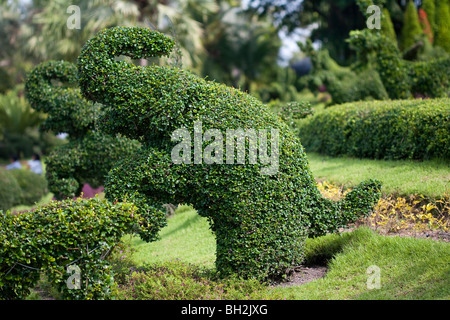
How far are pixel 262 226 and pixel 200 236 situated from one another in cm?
288

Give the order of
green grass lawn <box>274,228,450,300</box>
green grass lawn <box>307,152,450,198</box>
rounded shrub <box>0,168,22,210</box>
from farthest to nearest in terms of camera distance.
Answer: rounded shrub <box>0,168,22,210</box> < green grass lawn <box>307,152,450,198</box> < green grass lawn <box>274,228,450,300</box>

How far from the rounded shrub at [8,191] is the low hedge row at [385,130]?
23.4 feet

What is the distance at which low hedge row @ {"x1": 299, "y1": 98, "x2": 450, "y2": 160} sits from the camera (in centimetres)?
769

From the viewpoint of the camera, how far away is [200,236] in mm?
7941

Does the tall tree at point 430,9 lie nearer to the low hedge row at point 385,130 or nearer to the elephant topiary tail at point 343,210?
the low hedge row at point 385,130

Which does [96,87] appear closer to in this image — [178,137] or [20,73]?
[178,137]

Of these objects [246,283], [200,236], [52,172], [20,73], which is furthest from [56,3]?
[246,283]

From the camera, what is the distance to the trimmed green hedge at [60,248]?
14.5ft

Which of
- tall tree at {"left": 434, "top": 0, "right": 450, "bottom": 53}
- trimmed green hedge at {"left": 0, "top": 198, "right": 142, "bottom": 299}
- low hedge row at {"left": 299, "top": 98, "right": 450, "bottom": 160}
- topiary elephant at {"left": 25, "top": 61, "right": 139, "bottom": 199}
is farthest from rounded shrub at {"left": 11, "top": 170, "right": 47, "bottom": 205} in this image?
tall tree at {"left": 434, "top": 0, "right": 450, "bottom": 53}

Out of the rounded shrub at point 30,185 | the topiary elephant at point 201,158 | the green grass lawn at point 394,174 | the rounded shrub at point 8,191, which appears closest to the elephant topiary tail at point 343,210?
the topiary elephant at point 201,158

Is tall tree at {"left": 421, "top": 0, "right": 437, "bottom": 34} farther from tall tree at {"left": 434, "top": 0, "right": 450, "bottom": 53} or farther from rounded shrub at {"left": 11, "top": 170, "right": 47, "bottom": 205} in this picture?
rounded shrub at {"left": 11, "top": 170, "right": 47, "bottom": 205}

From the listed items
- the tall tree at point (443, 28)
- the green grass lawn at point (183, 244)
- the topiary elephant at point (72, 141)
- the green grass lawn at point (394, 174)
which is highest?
the tall tree at point (443, 28)

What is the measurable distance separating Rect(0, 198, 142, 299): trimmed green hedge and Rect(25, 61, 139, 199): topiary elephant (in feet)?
12.4
